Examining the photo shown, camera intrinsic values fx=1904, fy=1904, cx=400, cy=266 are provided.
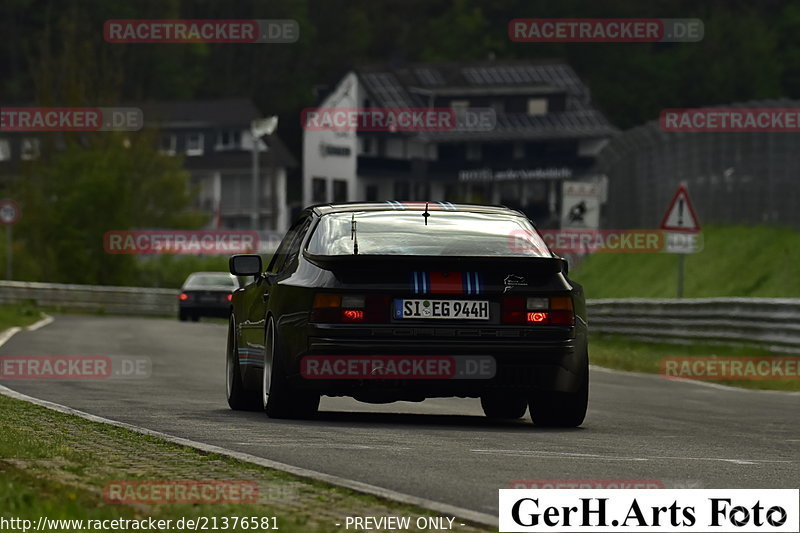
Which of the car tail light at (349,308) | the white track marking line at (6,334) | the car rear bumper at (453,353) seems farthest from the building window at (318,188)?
the car tail light at (349,308)

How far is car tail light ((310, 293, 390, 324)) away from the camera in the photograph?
11.8 metres

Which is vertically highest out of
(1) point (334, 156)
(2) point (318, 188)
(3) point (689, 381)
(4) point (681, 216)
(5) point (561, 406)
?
(1) point (334, 156)

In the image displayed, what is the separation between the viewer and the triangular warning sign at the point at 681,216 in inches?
1080

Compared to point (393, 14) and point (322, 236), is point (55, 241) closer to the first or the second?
point (322, 236)

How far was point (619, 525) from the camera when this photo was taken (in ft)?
23.1

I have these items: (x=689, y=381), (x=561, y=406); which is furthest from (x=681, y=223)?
(x=561, y=406)

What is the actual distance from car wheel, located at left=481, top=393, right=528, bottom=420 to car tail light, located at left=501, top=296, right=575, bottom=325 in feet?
6.04

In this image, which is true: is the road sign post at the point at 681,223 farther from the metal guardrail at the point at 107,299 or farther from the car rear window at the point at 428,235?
the metal guardrail at the point at 107,299

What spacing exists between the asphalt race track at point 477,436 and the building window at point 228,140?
101 meters

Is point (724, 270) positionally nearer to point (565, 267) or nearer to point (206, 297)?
point (206, 297)

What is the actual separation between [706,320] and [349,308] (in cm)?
1593

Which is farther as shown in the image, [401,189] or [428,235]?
[401,189]

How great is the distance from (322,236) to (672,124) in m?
24.7

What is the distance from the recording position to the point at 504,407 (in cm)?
1391
